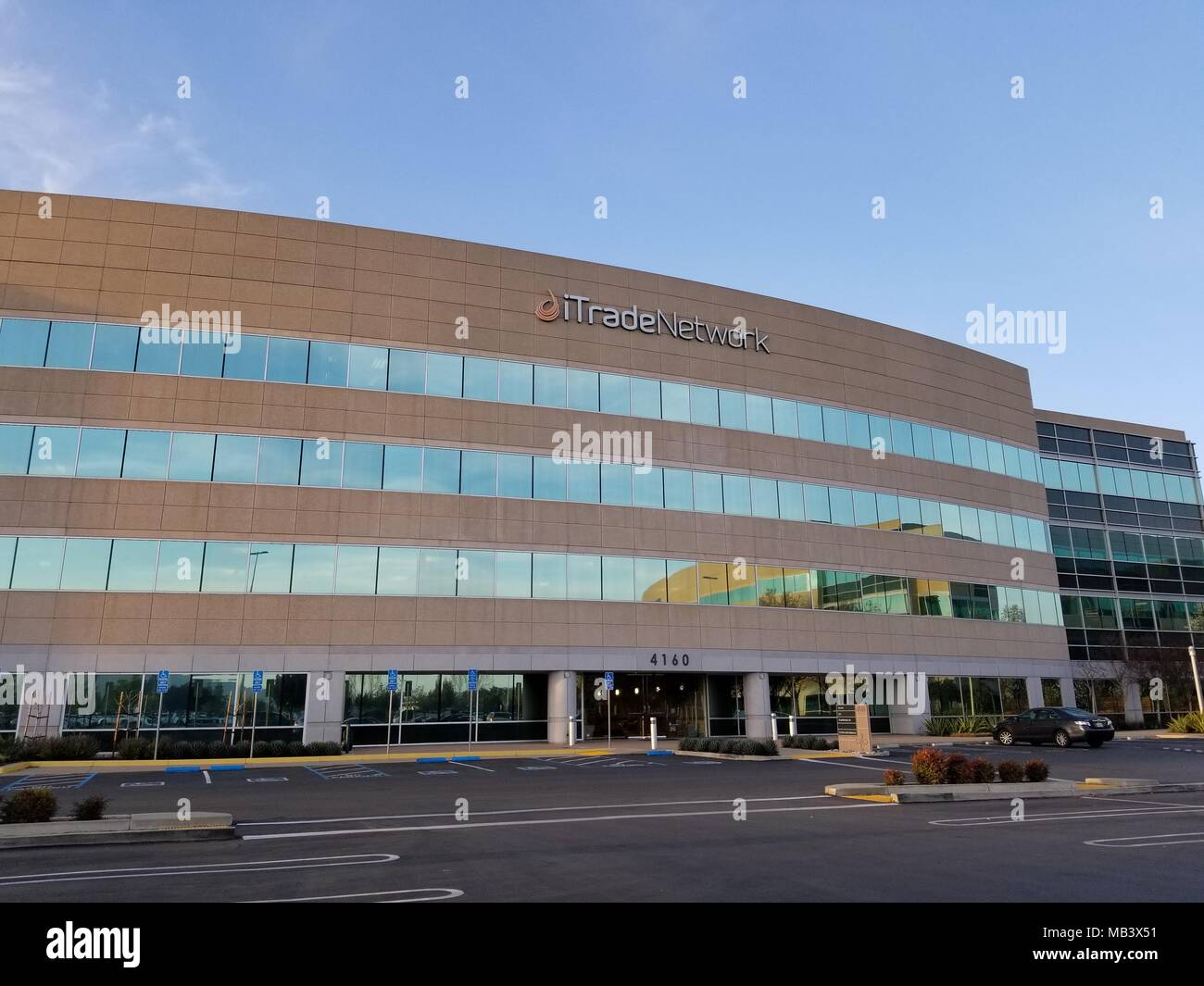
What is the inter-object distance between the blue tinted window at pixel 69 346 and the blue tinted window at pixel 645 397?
22.0 metres

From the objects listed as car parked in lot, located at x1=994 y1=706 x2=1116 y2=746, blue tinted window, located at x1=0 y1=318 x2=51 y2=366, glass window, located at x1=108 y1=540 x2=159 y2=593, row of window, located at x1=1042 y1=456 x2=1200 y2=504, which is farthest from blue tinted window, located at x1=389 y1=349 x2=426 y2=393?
row of window, located at x1=1042 y1=456 x2=1200 y2=504

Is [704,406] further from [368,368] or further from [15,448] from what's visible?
[15,448]

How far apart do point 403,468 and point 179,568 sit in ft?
29.6

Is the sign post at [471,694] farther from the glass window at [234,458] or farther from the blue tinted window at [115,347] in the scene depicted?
the blue tinted window at [115,347]

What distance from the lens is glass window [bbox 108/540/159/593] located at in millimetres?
31656

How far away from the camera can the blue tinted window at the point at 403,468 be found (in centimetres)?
3506

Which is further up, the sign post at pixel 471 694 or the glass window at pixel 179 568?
the glass window at pixel 179 568

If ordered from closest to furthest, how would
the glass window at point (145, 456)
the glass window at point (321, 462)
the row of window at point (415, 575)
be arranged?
1. the row of window at point (415, 575)
2. the glass window at point (145, 456)
3. the glass window at point (321, 462)

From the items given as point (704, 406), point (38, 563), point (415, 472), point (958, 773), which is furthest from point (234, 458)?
point (958, 773)

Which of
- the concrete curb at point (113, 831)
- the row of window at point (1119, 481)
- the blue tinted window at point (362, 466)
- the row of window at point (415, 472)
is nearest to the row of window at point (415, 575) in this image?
the blue tinted window at point (362, 466)
